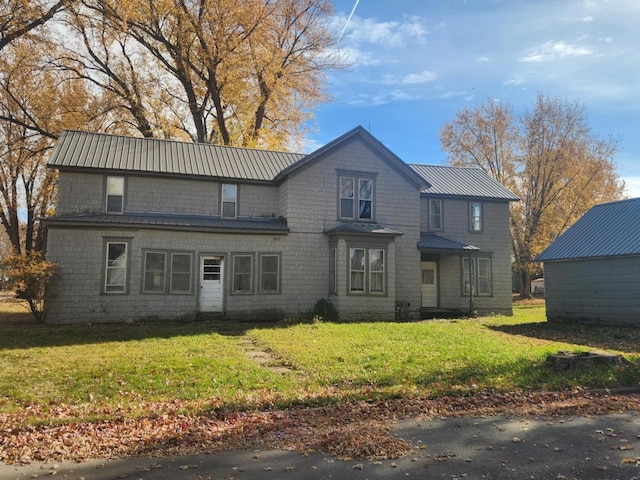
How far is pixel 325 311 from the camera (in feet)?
59.2

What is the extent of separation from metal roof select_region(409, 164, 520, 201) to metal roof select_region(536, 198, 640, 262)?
3.75 meters

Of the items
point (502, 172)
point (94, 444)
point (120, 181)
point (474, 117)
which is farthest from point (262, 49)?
point (94, 444)

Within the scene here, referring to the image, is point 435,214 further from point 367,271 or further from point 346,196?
point 367,271

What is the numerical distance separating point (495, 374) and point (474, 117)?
34.5 meters

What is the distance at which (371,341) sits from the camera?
12.7 metres

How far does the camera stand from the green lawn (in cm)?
761

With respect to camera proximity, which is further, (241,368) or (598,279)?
(598,279)

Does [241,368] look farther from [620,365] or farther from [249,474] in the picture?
[620,365]

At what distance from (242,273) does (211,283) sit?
1221 mm

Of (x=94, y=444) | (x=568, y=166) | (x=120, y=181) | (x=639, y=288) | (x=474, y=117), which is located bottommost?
(x=94, y=444)

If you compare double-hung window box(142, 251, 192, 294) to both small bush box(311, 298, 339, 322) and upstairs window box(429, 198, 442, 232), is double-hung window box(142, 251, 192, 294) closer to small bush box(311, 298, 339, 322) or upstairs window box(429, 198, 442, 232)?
small bush box(311, 298, 339, 322)

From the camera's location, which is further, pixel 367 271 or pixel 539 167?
pixel 539 167

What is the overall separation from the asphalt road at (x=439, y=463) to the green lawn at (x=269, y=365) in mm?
1929

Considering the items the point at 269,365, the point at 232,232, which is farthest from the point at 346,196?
the point at 269,365
